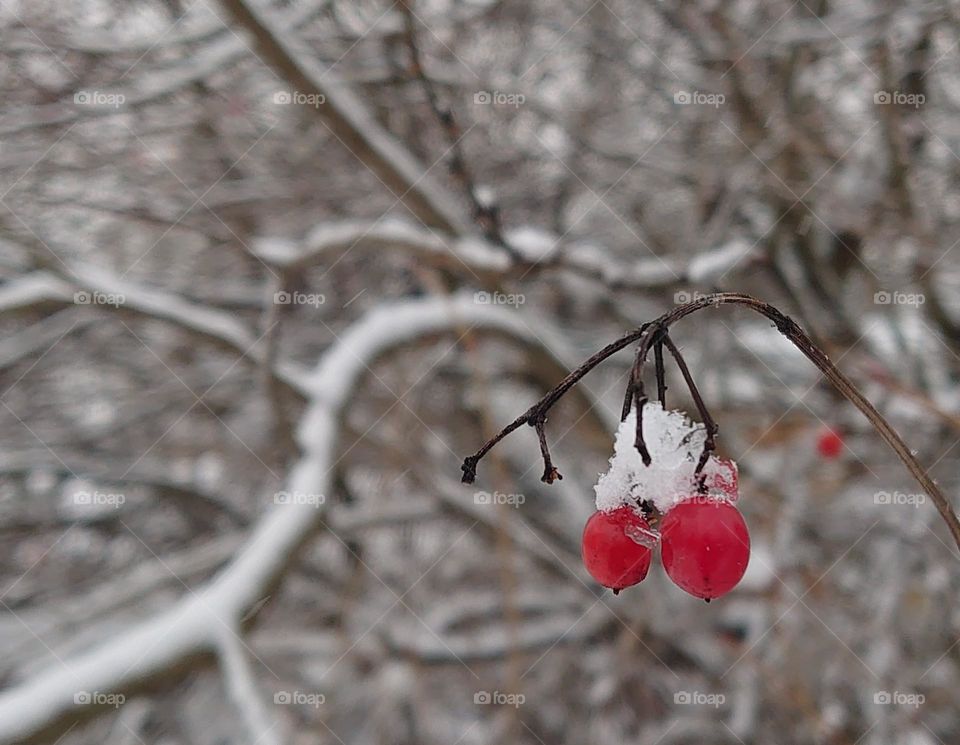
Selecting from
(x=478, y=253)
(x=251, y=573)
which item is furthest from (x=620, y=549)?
(x=478, y=253)

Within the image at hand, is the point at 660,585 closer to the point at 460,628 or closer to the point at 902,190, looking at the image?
the point at 460,628

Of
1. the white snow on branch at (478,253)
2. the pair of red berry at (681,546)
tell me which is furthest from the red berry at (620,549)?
the white snow on branch at (478,253)

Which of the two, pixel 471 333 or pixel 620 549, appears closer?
pixel 620 549

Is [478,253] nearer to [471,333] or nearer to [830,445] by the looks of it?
[471,333]

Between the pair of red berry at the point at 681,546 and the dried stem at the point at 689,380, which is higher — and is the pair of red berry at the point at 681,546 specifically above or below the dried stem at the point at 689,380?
below

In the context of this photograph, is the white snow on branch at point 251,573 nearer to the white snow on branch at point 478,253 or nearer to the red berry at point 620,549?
the white snow on branch at point 478,253

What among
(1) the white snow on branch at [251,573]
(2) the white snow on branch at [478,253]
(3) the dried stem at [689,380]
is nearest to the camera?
(3) the dried stem at [689,380]
